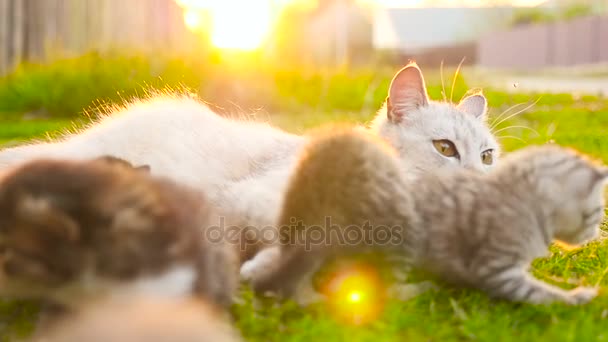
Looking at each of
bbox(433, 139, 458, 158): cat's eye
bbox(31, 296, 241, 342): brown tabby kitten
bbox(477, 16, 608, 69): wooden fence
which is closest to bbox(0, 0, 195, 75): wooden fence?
bbox(433, 139, 458, 158): cat's eye

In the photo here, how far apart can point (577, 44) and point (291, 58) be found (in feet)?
36.0

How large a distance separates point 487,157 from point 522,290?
1083mm

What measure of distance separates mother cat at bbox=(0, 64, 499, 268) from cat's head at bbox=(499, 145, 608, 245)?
51 cm

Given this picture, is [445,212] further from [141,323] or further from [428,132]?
[141,323]

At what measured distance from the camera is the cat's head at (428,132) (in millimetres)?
2920

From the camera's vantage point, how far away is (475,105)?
138 inches

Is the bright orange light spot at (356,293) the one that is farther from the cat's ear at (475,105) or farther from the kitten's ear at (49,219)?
the cat's ear at (475,105)

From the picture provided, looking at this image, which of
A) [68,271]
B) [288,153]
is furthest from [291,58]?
[68,271]

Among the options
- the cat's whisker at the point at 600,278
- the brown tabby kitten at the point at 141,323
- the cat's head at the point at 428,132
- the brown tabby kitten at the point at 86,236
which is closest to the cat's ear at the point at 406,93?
the cat's head at the point at 428,132

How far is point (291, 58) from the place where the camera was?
2647cm

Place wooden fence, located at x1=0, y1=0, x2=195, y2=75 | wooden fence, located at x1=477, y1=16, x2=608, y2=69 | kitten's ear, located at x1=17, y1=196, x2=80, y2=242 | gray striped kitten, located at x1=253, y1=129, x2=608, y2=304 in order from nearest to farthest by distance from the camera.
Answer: kitten's ear, located at x1=17, y1=196, x2=80, y2=242
gray striped kitten, located at x1=253, y1=129, x2=608, y2=304
wooden fence, located at x1=0, y1=0, x2=195, y2=75
wooden fence, located at x1=477, y1=16, x2=608, y2=69

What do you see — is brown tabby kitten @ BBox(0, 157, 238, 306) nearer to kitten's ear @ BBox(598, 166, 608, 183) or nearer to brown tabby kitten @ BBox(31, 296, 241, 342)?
brown tabby kitten @ BBox(31, 296, 241, 342)

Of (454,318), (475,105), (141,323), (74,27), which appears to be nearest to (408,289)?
(454,318)

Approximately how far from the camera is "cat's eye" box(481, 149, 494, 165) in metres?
3.11
